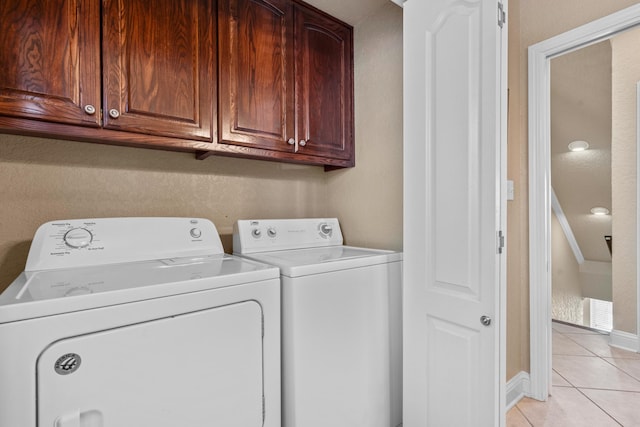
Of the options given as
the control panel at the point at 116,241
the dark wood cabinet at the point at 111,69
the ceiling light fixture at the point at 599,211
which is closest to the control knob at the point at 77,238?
the control panel at the point at 116,241

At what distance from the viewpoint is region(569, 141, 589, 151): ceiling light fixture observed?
131 inches

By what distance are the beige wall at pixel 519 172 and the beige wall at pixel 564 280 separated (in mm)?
2278

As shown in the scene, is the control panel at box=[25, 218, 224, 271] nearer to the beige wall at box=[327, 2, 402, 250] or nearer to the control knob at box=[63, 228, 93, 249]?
the control knob at box=[63, 228, 93, 249]

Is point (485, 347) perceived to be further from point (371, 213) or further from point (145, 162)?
point (145, 162)

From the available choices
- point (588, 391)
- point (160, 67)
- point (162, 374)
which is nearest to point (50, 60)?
point (160, 67)

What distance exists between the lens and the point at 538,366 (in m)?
1.91

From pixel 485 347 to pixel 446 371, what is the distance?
24 centimetres

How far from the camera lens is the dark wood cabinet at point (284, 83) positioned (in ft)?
5.06

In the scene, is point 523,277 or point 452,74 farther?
point 523,277

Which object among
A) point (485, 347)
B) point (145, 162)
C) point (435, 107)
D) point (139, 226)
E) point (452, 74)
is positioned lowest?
point (485, 347)

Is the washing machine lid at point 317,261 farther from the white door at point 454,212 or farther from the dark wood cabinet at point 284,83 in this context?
the dark wood cabinet at point 284,83

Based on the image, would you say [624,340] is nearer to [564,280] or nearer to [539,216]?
[564,280]

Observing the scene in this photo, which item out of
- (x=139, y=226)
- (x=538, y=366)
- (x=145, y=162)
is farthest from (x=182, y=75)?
(x=538, y=366)

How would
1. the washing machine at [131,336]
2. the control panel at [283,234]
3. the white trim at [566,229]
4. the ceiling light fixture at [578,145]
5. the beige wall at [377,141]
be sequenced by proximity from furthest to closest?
the white trim at [566,229] < the ceiling light fixture at [578,145] < the beige wall at [377,141] < the control panel at [283,234] < the washing machine at [131,336]
